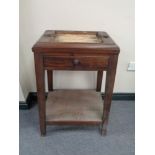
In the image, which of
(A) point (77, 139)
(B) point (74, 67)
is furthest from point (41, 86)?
(A) point (77, 139)

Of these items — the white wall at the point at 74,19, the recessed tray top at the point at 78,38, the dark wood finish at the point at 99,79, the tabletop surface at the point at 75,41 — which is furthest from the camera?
the dark wood finish at the point at 99,79

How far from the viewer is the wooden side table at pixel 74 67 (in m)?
1.28

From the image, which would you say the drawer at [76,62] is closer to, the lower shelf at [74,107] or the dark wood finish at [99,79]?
the lower shelf at [74,107]

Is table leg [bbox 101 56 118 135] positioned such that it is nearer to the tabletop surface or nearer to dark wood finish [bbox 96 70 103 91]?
the tabletop surface

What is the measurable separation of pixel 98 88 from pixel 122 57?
347mm

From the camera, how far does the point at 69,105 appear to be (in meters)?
1.66

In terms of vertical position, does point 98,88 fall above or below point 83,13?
below

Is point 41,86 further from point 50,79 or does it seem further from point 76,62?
point 50,79

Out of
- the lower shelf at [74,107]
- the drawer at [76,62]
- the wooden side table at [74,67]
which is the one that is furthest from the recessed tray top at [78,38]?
the lower shelf at [74,107]

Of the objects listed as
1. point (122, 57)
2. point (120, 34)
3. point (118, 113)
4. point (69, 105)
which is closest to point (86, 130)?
point (69, 105)

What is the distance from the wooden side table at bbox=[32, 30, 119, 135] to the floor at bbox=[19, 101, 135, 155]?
0.08 metres

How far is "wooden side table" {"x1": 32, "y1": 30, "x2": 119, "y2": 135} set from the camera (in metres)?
1.28

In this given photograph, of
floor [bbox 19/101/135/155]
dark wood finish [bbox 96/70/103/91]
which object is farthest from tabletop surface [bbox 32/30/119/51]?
floor [bbox 19/101/135/155]
